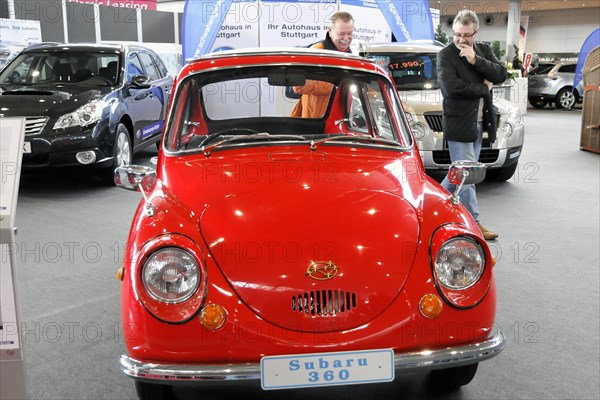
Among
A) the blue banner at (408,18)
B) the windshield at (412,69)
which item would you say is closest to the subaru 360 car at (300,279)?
the windshield at (412,69)

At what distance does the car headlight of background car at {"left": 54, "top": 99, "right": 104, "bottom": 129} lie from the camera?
20.2ft

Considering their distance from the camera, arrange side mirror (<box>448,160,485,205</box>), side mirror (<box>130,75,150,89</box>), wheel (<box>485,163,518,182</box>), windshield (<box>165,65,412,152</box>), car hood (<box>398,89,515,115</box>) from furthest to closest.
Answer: wheel (<box>485,163,518,182</box>) → side mirror (<box>130,75,150,89</box>) → car hood (<box>398,89,515,115</box>) → windshield (<box>165,65,412,152</box>) → side mirror (<box>448,160,485,205</box>)

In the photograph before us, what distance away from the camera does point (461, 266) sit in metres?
2.30

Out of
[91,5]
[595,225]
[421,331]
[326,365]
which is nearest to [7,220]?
[326,365]

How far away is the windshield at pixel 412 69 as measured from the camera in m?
7.27

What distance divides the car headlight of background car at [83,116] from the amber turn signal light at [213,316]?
183 inches

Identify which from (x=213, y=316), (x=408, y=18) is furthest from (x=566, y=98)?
(x=213, y=316)

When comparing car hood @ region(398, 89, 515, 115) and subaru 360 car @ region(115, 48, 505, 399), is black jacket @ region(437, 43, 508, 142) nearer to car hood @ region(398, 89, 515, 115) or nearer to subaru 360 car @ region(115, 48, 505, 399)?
car hood @ region(398, 89, 515, 115)

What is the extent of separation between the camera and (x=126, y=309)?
2.19 m

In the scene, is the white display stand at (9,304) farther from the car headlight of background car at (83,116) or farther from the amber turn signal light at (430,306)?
the car headlight of background car at (83,116)

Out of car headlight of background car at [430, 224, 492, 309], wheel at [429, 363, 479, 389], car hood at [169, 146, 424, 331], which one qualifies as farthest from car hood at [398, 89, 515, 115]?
car headlight of background car at [430, 224, 492, 309]

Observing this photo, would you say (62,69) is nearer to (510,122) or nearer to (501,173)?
(510,122)

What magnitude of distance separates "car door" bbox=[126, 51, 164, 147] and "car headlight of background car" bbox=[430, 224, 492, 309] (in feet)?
17.8

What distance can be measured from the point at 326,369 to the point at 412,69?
592 cm
